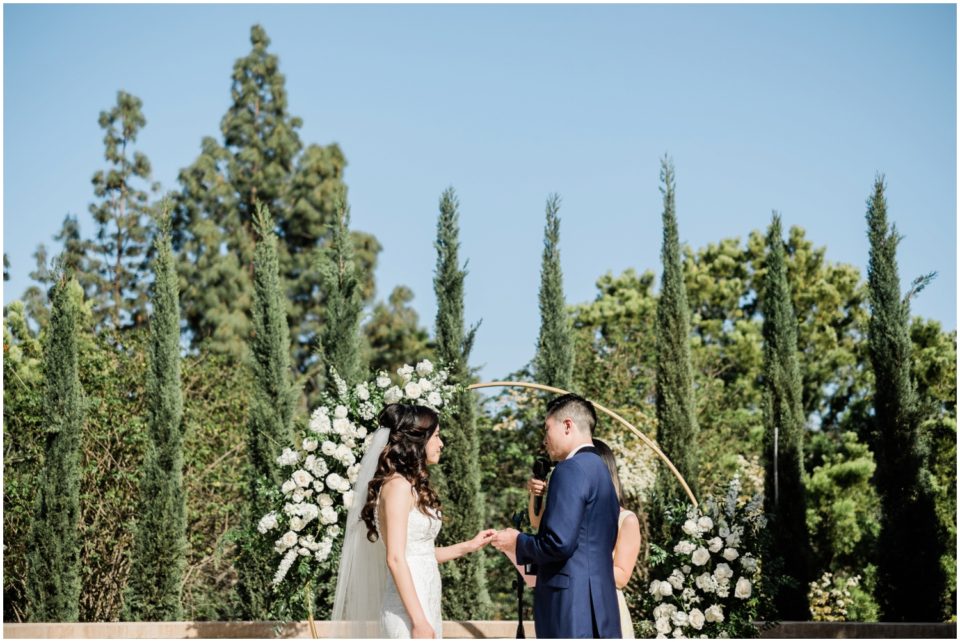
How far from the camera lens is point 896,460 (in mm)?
10594

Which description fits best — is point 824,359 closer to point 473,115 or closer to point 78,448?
point 473,115

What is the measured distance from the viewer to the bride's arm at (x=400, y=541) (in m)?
4.08

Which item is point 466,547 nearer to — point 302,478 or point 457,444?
point 302,478

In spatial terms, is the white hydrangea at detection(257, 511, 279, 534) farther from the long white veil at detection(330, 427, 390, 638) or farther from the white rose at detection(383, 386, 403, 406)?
the long white veil at detection(330, 427, 390, 638)

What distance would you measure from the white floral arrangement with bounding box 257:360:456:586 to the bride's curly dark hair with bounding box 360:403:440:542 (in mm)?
2715

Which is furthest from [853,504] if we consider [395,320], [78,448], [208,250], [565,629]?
[208,250]

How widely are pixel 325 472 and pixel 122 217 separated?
620 inches

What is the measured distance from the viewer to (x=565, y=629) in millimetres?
3857

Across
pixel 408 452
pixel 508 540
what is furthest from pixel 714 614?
pixel 408 452

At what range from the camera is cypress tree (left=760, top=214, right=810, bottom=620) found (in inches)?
427

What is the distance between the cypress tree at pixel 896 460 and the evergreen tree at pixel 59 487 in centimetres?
831

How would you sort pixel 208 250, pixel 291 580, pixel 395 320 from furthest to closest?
pixel 395 320 < pixel 208 250 < pixel 291 580

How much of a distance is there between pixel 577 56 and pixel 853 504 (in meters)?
7.95

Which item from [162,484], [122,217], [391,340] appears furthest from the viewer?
[391,340]
